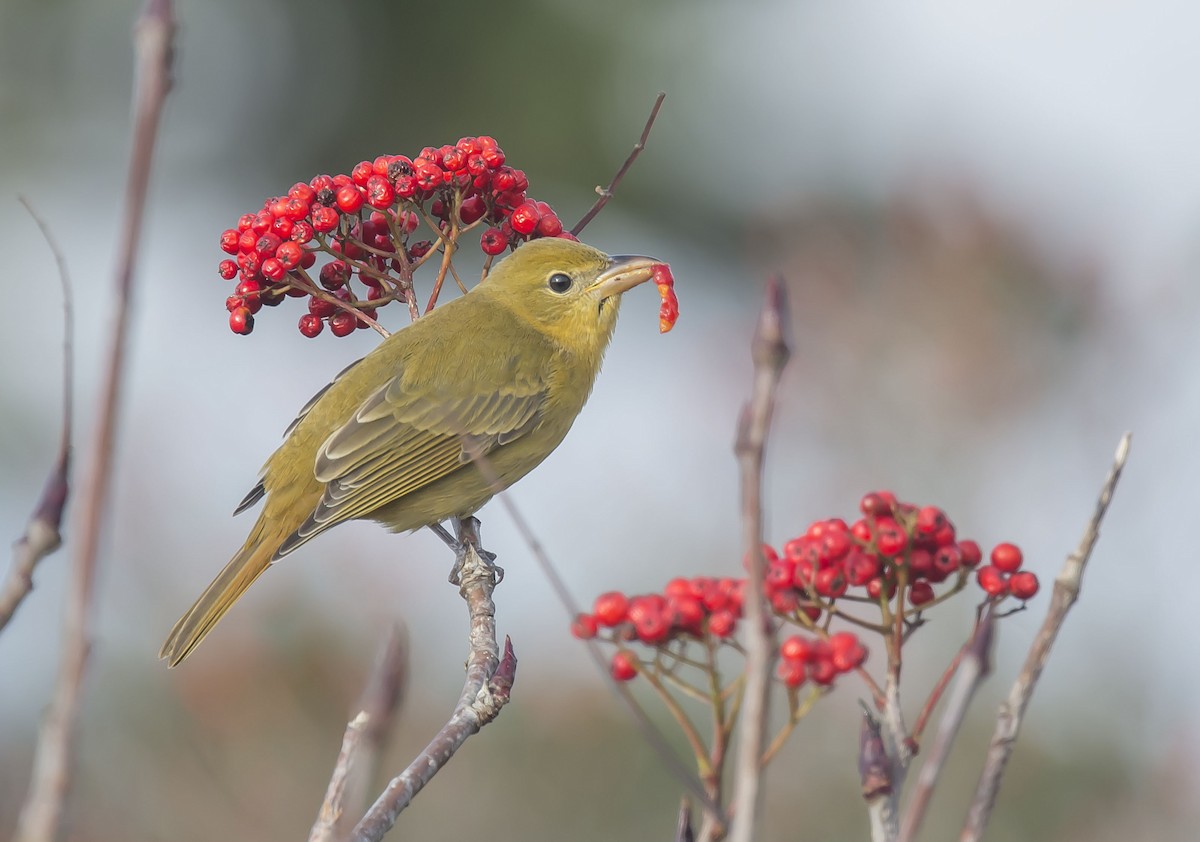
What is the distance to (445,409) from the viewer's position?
463 centimetres

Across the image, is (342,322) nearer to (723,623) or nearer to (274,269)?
(274,269)

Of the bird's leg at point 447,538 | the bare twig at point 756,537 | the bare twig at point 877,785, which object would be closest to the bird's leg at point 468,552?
the bird's leg at point 447,538

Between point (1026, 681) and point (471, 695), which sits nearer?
point (1026, 681)

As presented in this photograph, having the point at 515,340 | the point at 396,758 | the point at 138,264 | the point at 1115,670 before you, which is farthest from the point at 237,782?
the point at 138,264

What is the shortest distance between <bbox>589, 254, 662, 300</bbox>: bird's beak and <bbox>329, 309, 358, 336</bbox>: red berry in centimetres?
113

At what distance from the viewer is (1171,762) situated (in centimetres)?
515

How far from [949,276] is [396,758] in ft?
11.2

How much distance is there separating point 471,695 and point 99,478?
5.22ft

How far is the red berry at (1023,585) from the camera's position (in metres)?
1.88

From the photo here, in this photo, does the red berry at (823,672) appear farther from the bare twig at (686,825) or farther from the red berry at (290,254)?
the red berry at (290,254)

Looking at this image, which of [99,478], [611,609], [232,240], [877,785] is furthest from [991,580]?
[232,240]

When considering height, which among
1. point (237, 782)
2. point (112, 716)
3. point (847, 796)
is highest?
point (112, 716)

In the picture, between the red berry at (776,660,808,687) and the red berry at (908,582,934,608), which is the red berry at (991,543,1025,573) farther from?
the red berry at (776,660,808,687)

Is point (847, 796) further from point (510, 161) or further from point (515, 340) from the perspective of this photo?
point (510, 161)
